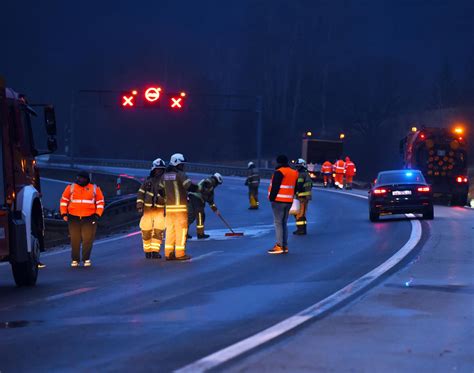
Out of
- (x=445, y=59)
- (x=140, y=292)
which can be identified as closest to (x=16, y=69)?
(x=445, y=59)

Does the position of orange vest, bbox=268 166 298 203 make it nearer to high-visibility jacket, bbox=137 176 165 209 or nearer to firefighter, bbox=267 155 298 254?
firefighter, bbox=267 155 298 254

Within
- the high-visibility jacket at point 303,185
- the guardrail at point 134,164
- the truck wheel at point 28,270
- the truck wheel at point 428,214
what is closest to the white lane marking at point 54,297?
the truck wheel at point 28,270

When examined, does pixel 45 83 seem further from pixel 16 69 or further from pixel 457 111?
pixel 457 111

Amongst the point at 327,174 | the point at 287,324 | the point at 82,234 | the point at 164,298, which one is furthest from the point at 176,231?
the point at 327,174

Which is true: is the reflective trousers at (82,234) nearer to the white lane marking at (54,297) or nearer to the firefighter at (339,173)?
the white lane marking at (54,297)

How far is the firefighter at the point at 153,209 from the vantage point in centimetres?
1686

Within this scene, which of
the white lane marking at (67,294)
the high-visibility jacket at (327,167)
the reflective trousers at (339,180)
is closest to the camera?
the white lane marking at (67,294)

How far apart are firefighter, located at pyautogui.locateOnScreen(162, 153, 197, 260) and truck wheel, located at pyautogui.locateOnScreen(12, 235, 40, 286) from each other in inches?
145

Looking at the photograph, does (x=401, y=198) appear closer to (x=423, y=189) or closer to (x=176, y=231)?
(x=423, y=189)

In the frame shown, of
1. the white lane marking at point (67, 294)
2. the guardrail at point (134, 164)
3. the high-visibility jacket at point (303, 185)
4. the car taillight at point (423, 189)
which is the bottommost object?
the guardrail at point (134, 164)

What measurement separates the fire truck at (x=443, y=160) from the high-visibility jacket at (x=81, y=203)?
23.2 meters

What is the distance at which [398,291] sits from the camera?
11195 millimetres

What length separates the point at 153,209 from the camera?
55.7ft

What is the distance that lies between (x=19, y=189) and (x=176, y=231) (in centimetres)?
462
